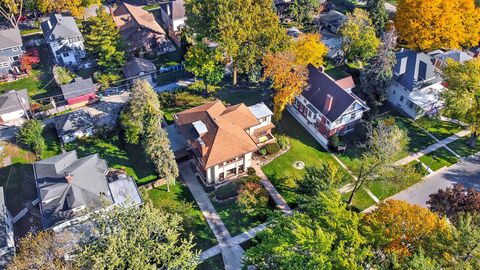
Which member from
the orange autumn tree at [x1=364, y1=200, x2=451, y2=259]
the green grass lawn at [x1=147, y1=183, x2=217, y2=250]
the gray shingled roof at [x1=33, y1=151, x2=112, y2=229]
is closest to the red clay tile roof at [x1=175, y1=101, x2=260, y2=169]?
the green grass lawn at [x1=147, y1=183, x2=217, y2=250]

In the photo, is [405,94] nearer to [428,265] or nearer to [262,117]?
[262,117]

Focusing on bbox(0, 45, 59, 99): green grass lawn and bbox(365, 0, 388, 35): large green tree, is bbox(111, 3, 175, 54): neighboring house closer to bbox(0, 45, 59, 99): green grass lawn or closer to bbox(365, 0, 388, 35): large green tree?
bbox(0, 45, 59, 99): green grass lawn

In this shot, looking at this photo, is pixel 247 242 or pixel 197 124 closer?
pixel 247 242

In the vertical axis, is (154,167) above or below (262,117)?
below

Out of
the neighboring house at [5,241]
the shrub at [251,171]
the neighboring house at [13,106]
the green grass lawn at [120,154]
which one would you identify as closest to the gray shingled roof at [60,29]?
the neighboring house at [13,106]

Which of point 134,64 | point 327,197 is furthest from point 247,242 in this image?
point 134,64

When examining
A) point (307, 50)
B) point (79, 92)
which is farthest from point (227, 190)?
point (79, 92)
